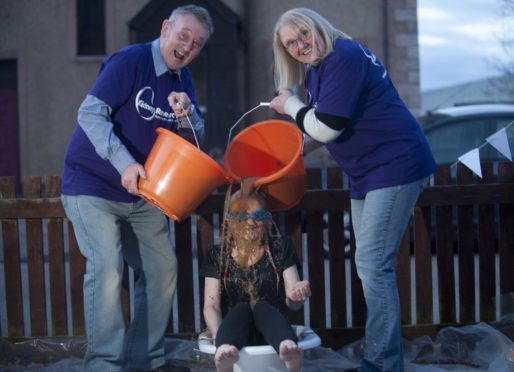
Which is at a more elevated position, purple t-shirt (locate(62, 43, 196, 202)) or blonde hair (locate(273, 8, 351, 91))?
blonde hair (locate(273, 8, 351, 91))

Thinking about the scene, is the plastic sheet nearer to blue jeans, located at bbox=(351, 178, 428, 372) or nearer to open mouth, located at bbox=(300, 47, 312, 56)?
blue jeans, located at bbox=(351, 178, 428, 372)

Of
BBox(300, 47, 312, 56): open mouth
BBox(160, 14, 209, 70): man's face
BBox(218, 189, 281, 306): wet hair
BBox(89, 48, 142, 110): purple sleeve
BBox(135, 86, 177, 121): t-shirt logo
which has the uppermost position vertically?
BBox(160, 14, 209, 70): man's face

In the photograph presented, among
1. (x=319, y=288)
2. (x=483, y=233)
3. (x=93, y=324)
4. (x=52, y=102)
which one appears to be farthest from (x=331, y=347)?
(x=52, y=102)

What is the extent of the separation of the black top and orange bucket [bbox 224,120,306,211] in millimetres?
276

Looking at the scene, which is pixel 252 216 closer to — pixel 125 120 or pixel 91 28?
pixel 125 120

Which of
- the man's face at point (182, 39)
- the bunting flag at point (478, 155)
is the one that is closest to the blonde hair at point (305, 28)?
the man's face at point (182, 39)

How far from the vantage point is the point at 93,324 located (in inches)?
161

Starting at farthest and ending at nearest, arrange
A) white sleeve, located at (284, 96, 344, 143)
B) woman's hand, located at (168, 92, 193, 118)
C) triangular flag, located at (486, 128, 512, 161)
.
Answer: triangular flag, located at (486, 128, 512, 161) < woman's hand, located at (168, 92, 193, 118) < white sleeve, located at (284, 96, 344, 143)

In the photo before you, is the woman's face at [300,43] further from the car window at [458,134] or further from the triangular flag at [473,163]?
the car window at [458,134]

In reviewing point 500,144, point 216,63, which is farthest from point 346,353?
point 216,63

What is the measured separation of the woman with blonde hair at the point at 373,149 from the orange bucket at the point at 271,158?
277 millimetres

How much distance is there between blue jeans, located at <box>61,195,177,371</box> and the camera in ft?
13.4

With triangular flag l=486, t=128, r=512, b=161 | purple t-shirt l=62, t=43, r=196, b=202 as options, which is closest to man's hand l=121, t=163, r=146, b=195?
purple t-shirt l=62, t=43, r=196, b=202

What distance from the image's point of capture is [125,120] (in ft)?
13.6
